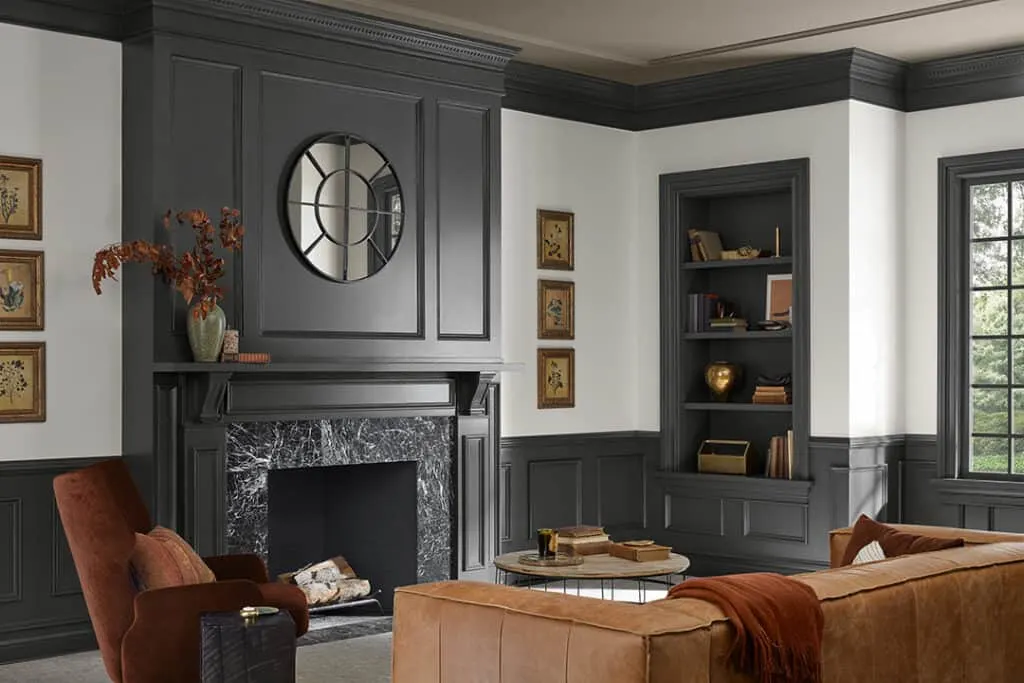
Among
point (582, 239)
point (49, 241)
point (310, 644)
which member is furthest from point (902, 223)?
point (49, 241)

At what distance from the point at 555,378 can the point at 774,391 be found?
1.30 meters

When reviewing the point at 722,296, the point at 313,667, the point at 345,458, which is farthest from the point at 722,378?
the point at 313,667

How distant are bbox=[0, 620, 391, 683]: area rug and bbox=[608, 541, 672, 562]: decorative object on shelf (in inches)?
42.1

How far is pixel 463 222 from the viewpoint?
7102mm

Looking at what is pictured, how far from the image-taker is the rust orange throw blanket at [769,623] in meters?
2.96

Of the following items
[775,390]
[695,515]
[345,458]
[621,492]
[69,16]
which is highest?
[69,16]

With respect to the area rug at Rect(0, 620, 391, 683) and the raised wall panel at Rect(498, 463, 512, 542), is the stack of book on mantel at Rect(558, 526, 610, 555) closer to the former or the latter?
the area rug at Rect(0, 620, 391, 683)

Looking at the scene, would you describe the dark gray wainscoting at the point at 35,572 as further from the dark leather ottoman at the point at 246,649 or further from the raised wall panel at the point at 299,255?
the dark leather ottoman at the point at 246,649

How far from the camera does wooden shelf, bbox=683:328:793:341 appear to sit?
25.8 ft

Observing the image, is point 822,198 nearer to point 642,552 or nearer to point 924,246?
point 924,246

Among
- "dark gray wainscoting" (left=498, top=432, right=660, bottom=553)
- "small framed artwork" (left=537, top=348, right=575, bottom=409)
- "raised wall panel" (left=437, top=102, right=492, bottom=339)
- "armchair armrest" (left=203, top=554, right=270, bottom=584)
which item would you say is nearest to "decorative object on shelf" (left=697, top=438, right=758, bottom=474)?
"dark gray wainscoting" (left=498, top=432, right=660, bottom=553)

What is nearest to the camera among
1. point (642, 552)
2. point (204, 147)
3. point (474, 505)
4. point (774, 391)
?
point (642, 552)

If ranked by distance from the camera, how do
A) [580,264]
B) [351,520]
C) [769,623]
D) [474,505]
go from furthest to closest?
[580,264], [351,520], [474,505], [769,623]

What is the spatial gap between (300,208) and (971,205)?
12.4 ft
